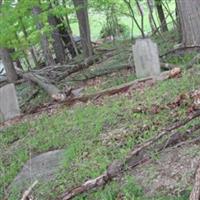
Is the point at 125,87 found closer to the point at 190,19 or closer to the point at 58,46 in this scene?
the point at 190,19

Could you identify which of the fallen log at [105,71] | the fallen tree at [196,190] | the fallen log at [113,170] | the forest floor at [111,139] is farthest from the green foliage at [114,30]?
the fallen tree at [196,190]

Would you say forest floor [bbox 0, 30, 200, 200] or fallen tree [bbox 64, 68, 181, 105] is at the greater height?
fallen tree [bbox 64, 68, 181, 105]

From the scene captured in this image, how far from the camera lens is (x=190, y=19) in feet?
27.4

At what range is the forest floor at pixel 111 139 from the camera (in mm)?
3968

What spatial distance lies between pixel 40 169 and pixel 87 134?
82cm

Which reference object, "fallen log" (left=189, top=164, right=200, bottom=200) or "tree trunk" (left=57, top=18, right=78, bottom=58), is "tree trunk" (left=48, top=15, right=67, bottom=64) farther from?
"fallen log" (left=189, top=164, right=200, bottom=200)

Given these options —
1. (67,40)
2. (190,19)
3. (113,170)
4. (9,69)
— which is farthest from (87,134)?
(67,40)

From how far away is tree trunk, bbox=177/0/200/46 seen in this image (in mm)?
8266

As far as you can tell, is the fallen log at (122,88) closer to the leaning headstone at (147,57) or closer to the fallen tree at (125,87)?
the fallen tree at (125,87)

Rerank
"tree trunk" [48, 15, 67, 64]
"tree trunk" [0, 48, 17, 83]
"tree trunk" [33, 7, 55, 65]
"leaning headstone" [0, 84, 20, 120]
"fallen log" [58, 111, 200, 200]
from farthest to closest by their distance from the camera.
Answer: "tree trunk" [48, 15, 67, 64], "tree trunk" [0, 48, 17, 83], "tree trunk" [33, 7, 55, 65], "leaning headstone" [0, 84, 20, 120], "fallen log" [58, 111, 200, 200]

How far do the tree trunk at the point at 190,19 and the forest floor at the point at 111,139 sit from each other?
351 mm

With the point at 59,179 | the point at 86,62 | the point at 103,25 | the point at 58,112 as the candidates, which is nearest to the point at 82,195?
the point at 59,179

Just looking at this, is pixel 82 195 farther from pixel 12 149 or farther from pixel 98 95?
pixel 98 95

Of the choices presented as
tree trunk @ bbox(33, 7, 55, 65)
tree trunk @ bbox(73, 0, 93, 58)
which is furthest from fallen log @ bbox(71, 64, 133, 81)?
Answer: tree trunk @ bbox(73, 0, 93, 58)
